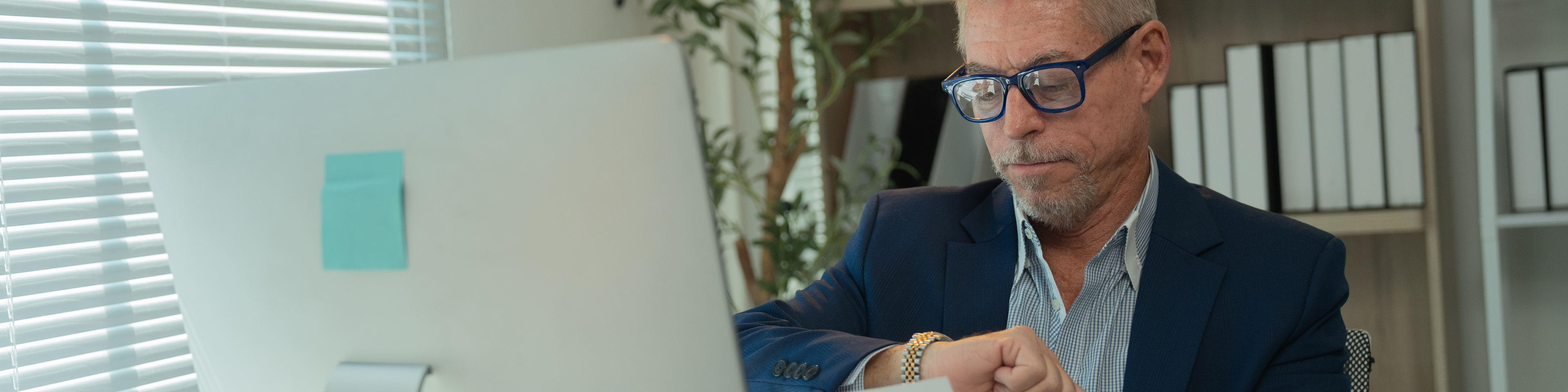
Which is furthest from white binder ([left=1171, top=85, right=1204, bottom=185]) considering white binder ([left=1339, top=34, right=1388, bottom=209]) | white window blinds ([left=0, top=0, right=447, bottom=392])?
white window blinds ([left=0, top=0, right=447, bottom=392])

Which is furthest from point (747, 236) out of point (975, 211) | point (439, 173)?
point (439, 173)

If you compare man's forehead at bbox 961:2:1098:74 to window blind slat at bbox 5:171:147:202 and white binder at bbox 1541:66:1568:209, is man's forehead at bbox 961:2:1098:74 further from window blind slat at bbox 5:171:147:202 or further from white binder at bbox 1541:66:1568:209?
window blind slat at bbox 5:171:147:202

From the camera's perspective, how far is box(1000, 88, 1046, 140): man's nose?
114cm

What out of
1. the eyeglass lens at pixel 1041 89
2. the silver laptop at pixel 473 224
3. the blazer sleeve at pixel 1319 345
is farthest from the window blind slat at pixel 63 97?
the blazer sleeve at pixel 1319 345

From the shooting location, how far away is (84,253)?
1.23 metres

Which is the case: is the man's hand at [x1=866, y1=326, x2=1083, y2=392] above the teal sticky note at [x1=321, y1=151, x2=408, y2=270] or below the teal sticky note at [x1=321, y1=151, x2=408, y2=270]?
below

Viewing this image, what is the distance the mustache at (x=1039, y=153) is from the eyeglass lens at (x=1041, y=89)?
2.1 inches

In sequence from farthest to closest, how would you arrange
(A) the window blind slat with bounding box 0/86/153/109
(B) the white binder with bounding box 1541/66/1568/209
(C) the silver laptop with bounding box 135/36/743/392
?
(B) the white binder with bounding box 1541/66/1568/209, (A) the window blind slat with bounding box 0/86/153/109, (C) the silver laptop with bounding box 135/36/743/392

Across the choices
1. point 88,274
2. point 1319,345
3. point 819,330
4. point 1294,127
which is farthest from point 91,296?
point 1294,127

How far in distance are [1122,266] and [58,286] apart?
1445 mm

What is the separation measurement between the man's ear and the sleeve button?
2.03 feet

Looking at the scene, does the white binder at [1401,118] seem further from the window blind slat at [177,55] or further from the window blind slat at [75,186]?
the window blind slat at [75,186]

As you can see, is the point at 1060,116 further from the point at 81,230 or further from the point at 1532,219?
the point at 81,230

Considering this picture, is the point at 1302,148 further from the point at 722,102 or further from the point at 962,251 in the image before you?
the point at 722,102
